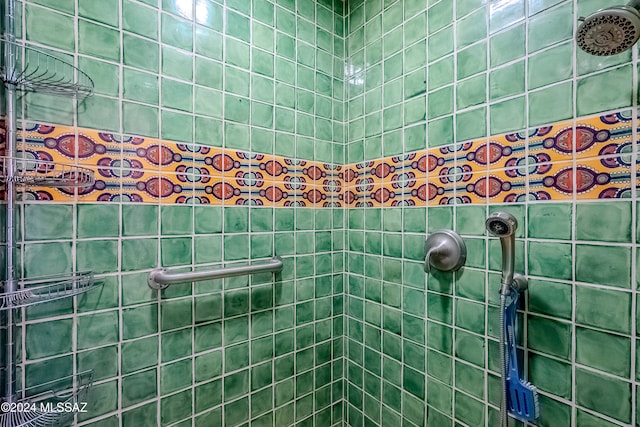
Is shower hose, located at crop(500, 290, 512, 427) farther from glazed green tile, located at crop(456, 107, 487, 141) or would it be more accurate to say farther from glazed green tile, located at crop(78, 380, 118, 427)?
glazed green tile, located at crop(78, 380, 118, 427)

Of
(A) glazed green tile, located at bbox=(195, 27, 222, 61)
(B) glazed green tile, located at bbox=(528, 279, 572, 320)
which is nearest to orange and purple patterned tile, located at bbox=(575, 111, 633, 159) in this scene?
(B) glazed green tile, located at bbox=(528, 279, 572, 320)

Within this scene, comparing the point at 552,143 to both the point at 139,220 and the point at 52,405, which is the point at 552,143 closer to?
the point at 139,220

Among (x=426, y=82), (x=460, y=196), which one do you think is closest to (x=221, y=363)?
(x=460, y=196)

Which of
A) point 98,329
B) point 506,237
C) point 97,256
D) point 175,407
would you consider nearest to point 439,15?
Result: point 506,237

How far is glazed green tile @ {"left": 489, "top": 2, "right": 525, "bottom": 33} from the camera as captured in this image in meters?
0.74

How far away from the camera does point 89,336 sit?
747mm

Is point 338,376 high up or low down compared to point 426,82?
down

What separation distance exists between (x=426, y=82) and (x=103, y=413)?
1.38 m

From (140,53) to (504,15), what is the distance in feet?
3.37

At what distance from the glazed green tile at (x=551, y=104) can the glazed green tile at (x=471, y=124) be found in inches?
4.4

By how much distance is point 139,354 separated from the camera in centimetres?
81

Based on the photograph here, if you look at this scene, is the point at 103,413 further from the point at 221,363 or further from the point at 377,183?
the point at 377,183

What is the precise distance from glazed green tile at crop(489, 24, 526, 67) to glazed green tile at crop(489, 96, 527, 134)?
0.12 metres

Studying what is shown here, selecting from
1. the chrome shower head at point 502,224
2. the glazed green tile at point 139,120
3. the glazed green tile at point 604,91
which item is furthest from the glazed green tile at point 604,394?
the glazed green tile at point 139,120
